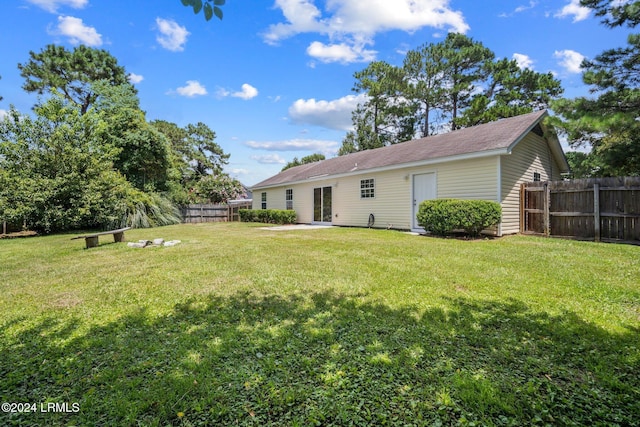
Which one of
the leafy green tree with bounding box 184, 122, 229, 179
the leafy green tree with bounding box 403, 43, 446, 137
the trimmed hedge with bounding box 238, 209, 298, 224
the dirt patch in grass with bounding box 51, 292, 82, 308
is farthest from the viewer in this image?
the leafy green tree with bounding box 184, 122, 229, 179

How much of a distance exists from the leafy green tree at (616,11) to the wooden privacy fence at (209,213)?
2020 centimetres

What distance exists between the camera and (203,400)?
179cm

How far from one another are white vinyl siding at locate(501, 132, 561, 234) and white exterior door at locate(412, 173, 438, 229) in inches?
85.0

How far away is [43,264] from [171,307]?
445cm

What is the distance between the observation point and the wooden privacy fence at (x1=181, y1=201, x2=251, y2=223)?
2047cm

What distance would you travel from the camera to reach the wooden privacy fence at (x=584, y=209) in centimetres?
748

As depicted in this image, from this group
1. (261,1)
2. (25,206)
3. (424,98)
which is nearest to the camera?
(261,1)

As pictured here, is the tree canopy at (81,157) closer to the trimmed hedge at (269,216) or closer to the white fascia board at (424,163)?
the trimmed hedge at (269,216)

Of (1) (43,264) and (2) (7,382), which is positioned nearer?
(2) (7,382)

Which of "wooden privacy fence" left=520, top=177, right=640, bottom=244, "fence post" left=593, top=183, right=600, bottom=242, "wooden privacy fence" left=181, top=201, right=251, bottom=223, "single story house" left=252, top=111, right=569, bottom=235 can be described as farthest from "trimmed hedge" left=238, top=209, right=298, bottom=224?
"fence post" left=593, top=183, right=600, bottom=242

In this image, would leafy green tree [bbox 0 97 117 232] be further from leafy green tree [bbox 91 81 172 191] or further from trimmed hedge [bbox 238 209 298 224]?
trimmed hedge [bbox 238 209 298 224]

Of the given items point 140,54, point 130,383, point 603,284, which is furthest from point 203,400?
point 140,54

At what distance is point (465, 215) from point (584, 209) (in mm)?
3178

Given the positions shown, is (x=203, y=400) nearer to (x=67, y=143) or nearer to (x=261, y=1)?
(x=261, y=1)
